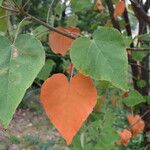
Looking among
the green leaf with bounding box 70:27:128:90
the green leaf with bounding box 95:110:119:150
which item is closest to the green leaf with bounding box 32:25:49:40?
the green leaf with bounding box 70:27:128:90

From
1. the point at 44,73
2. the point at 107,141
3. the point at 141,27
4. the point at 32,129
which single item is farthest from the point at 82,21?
the point at 44,73

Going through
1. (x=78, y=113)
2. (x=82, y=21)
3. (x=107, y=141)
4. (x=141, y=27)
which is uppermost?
(x=78, y=113)

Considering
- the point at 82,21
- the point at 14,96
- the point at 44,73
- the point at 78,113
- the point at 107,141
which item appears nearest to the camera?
the point at 14,96

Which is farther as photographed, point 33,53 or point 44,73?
point 44,73

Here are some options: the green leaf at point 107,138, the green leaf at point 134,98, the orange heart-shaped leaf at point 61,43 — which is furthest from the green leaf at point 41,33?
the green leaf at point 134,98

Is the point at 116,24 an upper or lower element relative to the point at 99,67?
lower

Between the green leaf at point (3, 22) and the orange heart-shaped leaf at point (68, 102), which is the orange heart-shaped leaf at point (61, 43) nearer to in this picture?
the green leaf at point (3, 22)

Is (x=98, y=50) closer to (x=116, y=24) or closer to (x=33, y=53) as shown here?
(x=33, y=53)

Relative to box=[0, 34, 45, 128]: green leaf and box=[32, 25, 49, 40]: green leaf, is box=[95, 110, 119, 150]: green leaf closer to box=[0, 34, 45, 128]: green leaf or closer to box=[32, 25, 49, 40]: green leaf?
box=[32, 25, 49, 40]: green leaf

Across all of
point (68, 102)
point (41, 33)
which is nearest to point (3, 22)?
point (41, 33)
